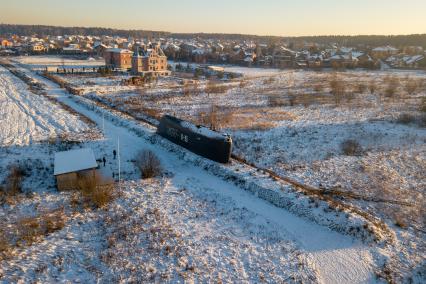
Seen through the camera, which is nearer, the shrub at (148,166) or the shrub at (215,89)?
the shrub at (148,166)

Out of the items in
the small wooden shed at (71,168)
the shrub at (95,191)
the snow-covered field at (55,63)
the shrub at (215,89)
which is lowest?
the shrub at (95,191)

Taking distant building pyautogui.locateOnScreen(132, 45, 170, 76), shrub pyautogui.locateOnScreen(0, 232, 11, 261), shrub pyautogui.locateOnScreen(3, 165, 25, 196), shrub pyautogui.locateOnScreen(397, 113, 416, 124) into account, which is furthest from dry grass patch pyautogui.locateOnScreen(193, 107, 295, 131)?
distant building pyautogui.locateOnScreen(132, 45, 170, 76)

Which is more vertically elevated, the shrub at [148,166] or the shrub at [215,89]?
the shrub at [215,89]

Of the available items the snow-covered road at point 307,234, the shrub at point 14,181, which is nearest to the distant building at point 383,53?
the snow-covered road at point 307,234

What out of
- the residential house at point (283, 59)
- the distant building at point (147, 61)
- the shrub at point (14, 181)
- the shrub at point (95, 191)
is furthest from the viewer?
the residential house at point (283, 59)

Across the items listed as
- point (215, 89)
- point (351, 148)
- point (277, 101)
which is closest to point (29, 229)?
point (351, 148)

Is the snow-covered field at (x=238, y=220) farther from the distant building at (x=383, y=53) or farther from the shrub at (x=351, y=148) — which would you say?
the distant building at (x=383, y=53)

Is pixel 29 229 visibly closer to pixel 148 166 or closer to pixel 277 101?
pixel 148 166

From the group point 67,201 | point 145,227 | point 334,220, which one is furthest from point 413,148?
point 67,201
